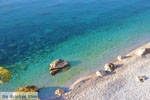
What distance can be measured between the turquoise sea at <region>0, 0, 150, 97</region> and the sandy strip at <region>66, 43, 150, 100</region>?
3.42 metres

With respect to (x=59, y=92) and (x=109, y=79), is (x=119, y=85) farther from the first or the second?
(x=59, y=92)

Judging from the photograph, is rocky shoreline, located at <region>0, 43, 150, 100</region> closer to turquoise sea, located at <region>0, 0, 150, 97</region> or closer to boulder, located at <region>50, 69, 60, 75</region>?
boulder, located at <region>50, 69, 60, 75</region>

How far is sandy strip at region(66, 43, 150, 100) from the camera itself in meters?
23.8

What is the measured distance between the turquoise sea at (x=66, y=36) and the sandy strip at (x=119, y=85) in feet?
11.2

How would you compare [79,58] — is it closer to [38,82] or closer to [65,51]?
[65,51]

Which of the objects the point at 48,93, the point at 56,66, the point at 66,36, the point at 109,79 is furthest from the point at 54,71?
the point at 66,36

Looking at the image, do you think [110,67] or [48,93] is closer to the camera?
[48,93]

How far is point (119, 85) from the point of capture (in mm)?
25797

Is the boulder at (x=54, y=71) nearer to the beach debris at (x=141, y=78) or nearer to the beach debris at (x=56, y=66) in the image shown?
the beach debris at (x=56, y=66)

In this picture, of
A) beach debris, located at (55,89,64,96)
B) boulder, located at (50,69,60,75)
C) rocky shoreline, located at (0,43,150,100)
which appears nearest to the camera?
rocky shoreline, located at (0,43,150,100)

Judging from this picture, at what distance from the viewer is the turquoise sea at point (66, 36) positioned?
3237 cm

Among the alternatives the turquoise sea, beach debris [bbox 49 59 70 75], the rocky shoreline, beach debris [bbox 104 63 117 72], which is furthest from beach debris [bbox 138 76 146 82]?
beach debris [bbox 49 59 70 75]

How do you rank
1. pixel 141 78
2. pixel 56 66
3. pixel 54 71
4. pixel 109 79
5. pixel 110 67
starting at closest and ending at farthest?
1. pixel 141 78
2. pixel 109 79
3. pixel 110 67
4. pixel 54 71
5. pixel 56 66

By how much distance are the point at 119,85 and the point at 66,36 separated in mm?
24248
